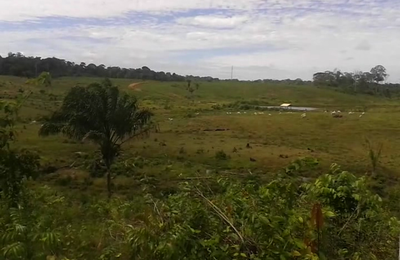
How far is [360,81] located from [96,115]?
Result: 351 ft

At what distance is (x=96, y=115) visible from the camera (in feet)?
59.6

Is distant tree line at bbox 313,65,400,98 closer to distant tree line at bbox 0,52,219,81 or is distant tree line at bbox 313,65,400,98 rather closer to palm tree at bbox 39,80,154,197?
distant tree line at bbox 0,52,219,81

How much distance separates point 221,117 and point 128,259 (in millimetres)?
50559

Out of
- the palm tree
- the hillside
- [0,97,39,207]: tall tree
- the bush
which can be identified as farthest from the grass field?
the palm tree

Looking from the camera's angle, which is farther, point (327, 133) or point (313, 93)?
point (313, 93)

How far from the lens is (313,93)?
99.1 m

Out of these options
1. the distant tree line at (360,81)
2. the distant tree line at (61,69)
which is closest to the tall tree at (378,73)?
the distant tree line at (360,81)

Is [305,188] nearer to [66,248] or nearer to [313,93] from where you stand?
[66,248]

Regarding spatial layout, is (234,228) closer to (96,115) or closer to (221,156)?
(96,115)

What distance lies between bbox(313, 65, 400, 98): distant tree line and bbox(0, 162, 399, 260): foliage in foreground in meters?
105

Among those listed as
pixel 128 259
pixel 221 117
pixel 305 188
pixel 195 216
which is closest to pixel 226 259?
pixel 195 216

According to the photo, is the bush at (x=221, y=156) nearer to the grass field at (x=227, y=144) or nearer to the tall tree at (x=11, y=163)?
the grass field at (x=227, y=144)

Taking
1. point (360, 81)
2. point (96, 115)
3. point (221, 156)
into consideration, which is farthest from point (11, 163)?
point (360, 81)

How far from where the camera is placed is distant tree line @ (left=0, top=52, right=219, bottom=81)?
67.9m
